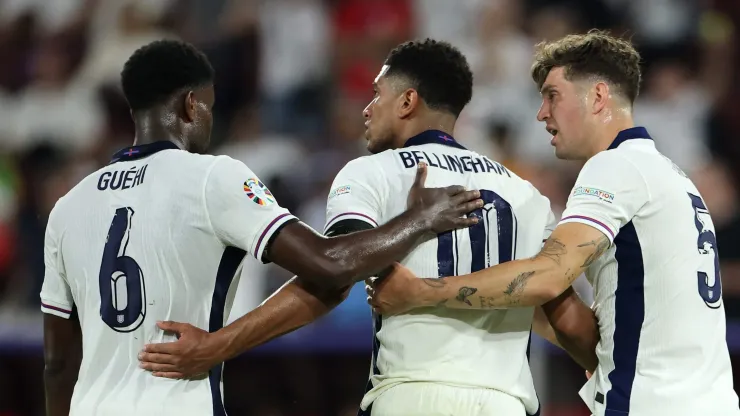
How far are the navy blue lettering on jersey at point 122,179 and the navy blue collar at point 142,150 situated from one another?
9 centimetres

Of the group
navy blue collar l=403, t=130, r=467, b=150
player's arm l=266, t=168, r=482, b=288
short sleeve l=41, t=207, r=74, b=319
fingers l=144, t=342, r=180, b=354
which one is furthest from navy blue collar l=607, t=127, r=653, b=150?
short sleeve l=41, t=207, r=74, b=319

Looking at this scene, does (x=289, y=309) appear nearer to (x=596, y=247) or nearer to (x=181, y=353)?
(x=181, y=353)

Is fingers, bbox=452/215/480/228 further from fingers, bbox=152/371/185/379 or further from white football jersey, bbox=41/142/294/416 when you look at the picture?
fingers, bbox=152/371/185/379

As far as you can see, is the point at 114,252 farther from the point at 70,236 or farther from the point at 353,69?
the point at 353,69

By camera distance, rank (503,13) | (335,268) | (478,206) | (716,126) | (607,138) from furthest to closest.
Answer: (503,13), (716,126), (607,138), (478,206), (335,268)

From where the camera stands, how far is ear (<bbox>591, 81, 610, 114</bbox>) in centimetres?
509

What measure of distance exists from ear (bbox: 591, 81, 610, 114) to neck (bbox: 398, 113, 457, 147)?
68 centimetres

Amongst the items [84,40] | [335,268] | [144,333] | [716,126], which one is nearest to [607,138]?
[335,268]

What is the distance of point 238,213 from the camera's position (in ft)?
14.4

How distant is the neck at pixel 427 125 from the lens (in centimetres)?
514

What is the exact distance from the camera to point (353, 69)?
38.1ft

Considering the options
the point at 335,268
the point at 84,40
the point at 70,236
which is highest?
the point at 84,40

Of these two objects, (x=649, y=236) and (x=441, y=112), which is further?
(x=441, y=112)

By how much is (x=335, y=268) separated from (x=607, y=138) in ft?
4.95
